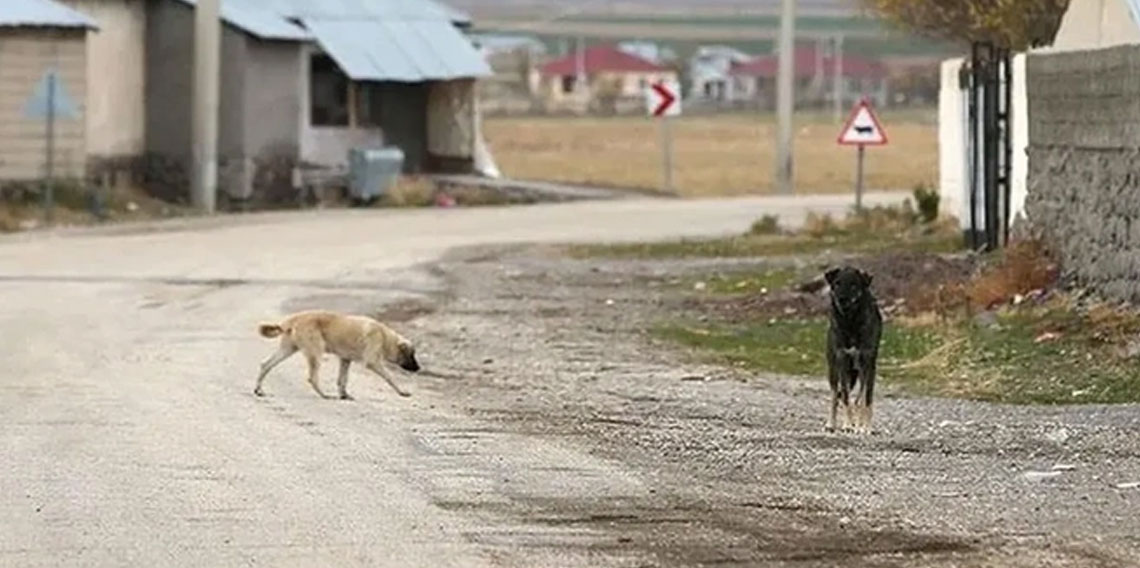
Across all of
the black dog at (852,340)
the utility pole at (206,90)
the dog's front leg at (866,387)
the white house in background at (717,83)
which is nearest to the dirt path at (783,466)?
the dog's front leg at (866,387)

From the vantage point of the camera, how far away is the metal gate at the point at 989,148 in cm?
2814

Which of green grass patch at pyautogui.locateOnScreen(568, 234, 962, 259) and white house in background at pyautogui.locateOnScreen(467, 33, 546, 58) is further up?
white house in background at pyautogui.locateOnScreen(467, 33, 546, 58)

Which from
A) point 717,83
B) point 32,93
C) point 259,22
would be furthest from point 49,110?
point 717,83

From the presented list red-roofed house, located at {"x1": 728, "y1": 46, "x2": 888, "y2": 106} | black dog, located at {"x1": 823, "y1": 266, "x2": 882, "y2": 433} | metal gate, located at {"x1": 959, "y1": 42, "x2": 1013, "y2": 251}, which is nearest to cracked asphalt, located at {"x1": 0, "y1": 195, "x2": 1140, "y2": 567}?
black dog, located at {"x1": 823, "y1": 266, "x2": 882, "y2": 433}

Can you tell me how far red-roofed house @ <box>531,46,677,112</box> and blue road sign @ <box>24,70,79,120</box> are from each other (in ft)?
343

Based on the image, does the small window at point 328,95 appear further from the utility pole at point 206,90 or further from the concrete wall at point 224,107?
the utility pole at point 206,90

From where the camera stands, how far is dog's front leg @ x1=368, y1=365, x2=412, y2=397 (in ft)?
58.9

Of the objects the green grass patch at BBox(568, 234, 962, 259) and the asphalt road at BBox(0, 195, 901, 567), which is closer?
the asphalt road at BBox(0, 195, 901, 567)

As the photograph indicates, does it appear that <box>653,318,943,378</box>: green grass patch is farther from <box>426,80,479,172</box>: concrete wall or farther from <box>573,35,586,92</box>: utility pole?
<box>573,35,586,92</box>: utility pole

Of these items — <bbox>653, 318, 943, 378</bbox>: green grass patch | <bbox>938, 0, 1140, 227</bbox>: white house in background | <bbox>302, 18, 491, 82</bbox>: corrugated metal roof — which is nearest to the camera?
<bbox>653, 318, 943, 378</bbox>: green grass patch

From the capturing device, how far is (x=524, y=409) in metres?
17.1

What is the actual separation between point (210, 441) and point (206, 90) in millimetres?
27340

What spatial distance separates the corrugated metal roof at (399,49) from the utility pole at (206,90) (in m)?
4.99

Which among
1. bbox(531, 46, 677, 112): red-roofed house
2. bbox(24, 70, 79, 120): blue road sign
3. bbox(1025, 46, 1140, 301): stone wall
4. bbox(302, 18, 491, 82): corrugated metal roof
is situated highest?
bbox(531, 46, 677, 112): red-roofed house
